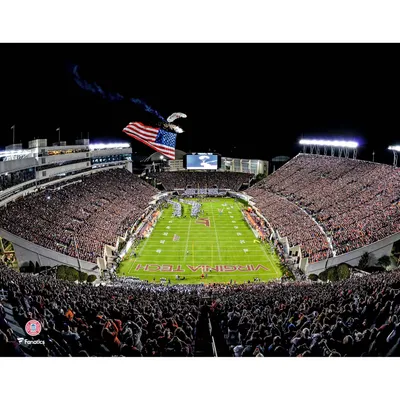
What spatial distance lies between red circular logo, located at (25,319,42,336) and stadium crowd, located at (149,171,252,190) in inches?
1553

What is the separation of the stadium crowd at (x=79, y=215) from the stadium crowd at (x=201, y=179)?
40.7 ft

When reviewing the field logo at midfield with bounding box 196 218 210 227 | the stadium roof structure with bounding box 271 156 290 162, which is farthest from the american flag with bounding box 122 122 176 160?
the stadium roof structure with bounding box 271 156 290 162

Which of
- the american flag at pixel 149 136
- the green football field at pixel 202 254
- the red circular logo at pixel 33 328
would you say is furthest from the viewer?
the american flag at pixel 149 136

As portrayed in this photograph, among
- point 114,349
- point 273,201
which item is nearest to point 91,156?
point 273,201

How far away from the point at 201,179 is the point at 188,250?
27.4 meters

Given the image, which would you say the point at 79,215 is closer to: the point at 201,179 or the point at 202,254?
the point at 202,254

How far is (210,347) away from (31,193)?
58.7ft

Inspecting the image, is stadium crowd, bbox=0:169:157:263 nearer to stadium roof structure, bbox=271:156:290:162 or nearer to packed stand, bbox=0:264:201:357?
packed stand, bbox=0:264:201:357

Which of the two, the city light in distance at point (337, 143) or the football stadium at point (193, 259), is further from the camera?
the city light in distance at point (337, 143)

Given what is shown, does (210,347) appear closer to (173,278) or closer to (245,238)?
(173,278)

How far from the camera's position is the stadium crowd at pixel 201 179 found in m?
46.7

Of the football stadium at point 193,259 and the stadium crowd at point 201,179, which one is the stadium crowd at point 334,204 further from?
the stadium crowd at point 201,179

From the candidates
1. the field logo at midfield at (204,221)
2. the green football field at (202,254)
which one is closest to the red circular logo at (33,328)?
the green football field at (202,254)

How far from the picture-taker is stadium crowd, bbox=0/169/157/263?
1698 cm
